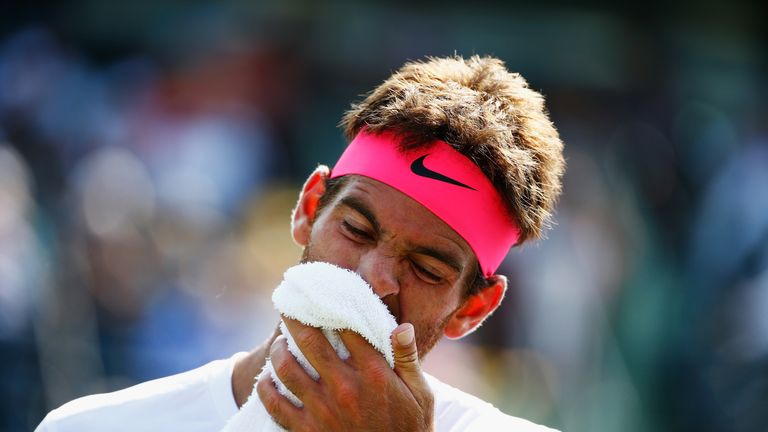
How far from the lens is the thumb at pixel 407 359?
7.91 feet

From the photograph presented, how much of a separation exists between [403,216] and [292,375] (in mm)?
743

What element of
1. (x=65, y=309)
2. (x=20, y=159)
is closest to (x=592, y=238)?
(x=65, y=309)

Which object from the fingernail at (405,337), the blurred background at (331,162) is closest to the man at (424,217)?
the fingernail at (405,337)

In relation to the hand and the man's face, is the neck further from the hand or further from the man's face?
the hand

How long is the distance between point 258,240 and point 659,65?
4880mm

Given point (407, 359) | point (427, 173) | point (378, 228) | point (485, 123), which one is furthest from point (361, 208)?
point (407, 359)

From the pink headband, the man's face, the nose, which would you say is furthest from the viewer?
the pink headband

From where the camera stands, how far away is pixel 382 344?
243 cm

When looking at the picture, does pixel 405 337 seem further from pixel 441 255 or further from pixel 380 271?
pixel 441 255

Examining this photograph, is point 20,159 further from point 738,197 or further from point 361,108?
point 738,197

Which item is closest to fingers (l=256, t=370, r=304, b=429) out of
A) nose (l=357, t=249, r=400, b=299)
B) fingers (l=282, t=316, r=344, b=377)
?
fingers (l=282, t=316, r=344, b=377)

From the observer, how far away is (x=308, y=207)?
10.7 ft

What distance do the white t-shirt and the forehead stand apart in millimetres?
686

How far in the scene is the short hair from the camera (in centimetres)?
302
